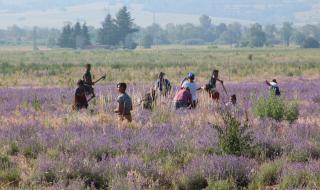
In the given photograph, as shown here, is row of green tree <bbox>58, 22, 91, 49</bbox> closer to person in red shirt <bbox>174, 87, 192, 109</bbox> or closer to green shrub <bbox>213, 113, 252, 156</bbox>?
person in red shirt <bbox>174, 87, 192, 109</bbox>

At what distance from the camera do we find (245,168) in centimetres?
930

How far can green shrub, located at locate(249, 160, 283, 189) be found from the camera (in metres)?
8.91

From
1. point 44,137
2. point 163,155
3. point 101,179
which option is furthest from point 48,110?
point 101,179

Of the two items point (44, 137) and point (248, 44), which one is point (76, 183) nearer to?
point (44, 137)

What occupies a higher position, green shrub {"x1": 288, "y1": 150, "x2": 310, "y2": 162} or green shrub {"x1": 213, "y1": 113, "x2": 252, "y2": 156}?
green shrub {"x1": 213, "y1": 113, "x2": 252, "y2": 156}

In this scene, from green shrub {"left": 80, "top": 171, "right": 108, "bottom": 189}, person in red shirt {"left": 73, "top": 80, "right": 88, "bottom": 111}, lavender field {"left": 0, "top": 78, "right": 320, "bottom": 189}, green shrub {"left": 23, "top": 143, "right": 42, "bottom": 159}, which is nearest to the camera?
lavender field {"left": 0, "top": 78, "right": 320, "bottom": 189}

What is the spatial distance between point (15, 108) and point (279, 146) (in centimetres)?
1100

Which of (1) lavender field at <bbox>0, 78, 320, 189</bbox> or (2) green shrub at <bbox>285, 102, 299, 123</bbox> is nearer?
(1) lavender field at <bbox>0, 78, 320, 189</bbox>

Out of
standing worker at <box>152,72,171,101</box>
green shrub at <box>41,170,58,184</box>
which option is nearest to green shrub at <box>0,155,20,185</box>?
green shrub at <box>41,170,58,184</box>

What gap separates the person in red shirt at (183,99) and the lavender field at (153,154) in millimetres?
1746

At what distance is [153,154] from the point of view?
34.5 ft

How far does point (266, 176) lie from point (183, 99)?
8.50 metres

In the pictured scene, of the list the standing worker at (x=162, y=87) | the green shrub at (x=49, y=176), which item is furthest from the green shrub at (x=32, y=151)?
the standing worker at (x=162, y=87)

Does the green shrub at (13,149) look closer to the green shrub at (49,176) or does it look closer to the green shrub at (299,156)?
the green shrub at (49,176)
